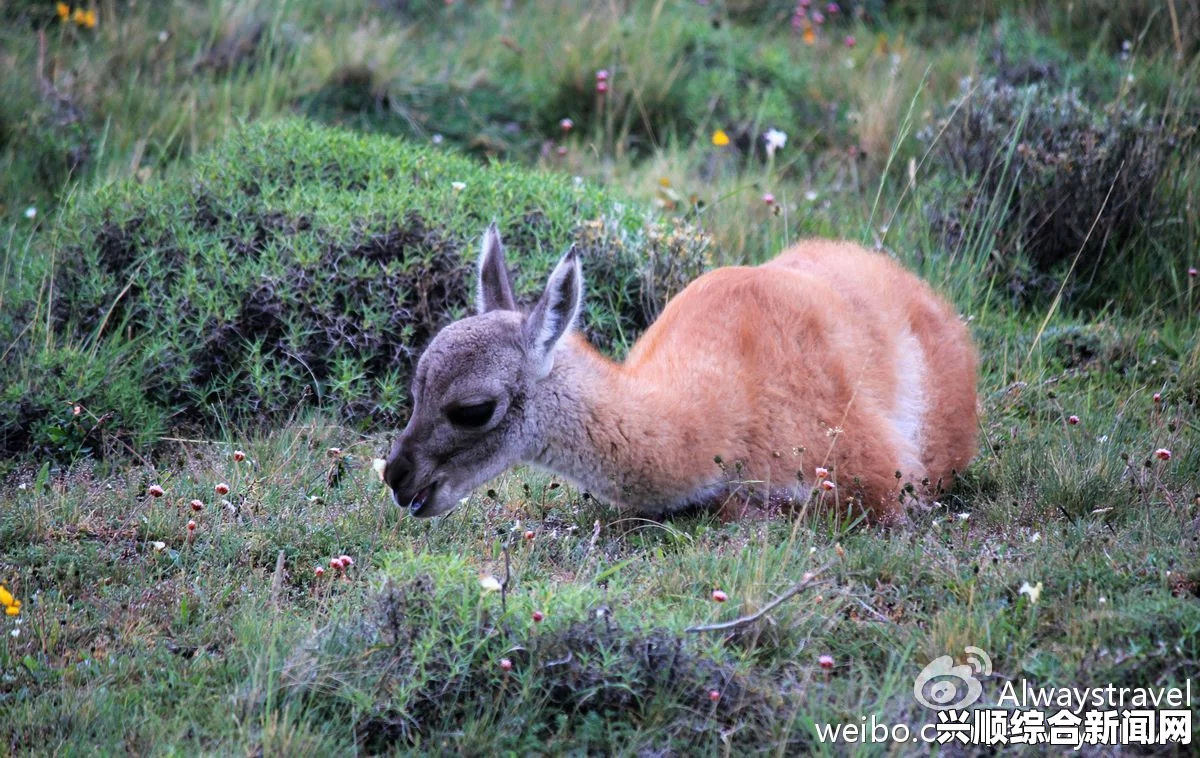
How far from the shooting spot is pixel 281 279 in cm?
638

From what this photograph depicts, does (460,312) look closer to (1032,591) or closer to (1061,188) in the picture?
(1032,591)

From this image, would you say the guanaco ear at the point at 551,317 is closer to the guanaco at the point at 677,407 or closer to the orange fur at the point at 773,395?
the guanaco at the point at 677,407

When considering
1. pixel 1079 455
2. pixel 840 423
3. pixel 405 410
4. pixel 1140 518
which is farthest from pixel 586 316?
pixel 1140 518

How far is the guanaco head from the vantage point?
479cm

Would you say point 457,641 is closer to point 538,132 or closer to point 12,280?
point 12,280

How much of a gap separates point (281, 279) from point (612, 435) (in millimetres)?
2435

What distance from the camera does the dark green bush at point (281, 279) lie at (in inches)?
243

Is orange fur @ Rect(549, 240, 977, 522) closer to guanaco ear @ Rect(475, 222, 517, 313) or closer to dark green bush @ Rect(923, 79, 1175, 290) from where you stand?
guanaco ear @ Rect(475, 222, 517, 313)

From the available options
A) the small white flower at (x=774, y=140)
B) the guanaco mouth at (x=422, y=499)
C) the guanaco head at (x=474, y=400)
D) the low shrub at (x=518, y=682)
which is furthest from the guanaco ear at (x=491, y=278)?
the small white flower at (x=774, y=140)

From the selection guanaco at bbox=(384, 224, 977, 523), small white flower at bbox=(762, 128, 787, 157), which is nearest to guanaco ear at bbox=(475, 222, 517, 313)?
guanaco at bbox=(384, 224, 977, 523)

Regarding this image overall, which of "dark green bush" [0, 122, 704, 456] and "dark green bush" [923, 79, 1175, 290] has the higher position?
"dark green bush" [923, 79, 1175, 290]

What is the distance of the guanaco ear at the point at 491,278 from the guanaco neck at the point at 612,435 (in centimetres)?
51

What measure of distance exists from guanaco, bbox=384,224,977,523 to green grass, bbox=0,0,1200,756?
206 mm

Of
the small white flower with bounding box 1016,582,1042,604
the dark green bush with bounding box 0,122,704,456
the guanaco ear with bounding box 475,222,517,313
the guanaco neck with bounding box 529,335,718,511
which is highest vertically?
the guanaco ear with bounding box 475,222,517,313
